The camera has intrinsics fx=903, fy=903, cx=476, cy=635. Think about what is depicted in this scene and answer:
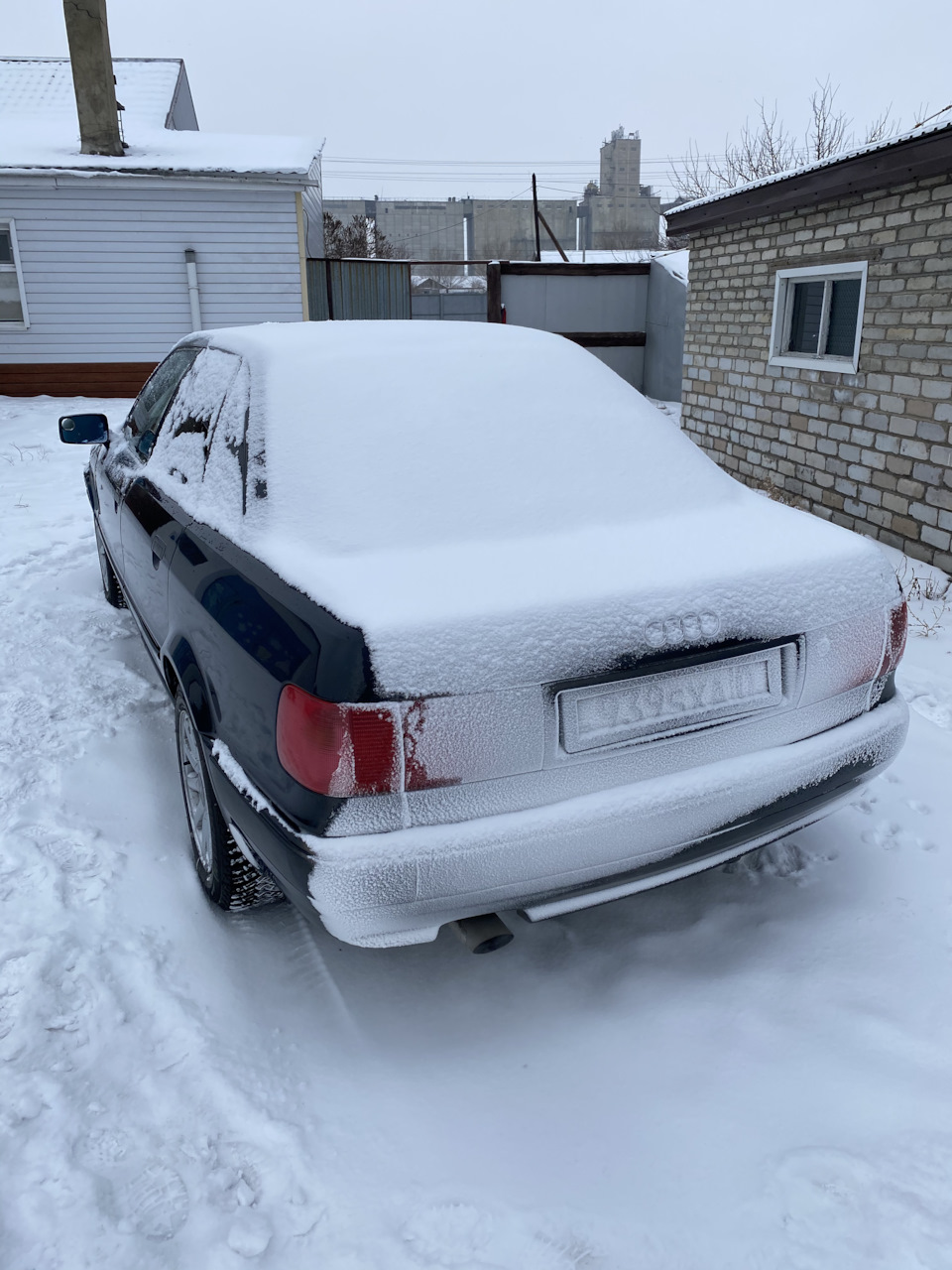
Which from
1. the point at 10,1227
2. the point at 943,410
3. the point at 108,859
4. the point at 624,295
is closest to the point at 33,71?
the point at 624,295

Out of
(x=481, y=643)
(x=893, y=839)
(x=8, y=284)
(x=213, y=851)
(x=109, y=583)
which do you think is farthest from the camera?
(x=8, y=284)

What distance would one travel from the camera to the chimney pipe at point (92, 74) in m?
12.3

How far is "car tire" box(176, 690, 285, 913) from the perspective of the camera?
2367 millimetres

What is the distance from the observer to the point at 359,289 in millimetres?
15836

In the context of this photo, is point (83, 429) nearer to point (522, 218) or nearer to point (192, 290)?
point (192, 290)

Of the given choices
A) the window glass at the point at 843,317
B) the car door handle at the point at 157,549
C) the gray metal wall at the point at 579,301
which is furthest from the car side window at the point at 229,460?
the gray metal wall at the point at 579,301

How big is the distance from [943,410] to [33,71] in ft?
59.1

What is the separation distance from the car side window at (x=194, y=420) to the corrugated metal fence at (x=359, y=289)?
43.2 feet

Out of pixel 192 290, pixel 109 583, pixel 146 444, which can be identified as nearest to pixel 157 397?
pixel 146 444

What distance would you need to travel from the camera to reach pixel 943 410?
18.9 feet

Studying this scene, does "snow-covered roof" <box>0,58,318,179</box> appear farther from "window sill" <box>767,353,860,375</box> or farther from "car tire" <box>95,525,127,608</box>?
"car tire" <box>95,525,127,608</box>

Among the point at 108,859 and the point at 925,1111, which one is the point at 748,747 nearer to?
the point at 925,1111

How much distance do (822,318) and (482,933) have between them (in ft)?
22.6

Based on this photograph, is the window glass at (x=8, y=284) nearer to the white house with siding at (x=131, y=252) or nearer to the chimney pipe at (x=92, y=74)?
the white house with siding at (x=131, y=252)
